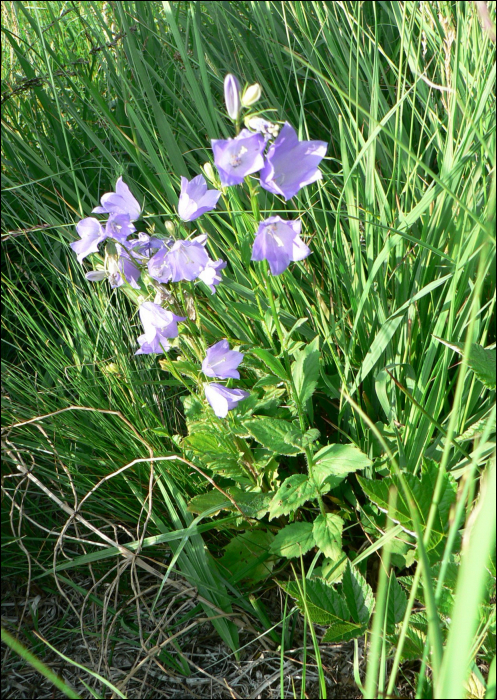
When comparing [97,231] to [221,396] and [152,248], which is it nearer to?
[152,248]

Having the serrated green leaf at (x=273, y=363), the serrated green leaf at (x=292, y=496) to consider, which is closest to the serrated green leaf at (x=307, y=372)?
the serrated green leaf at (x=273, y=363)

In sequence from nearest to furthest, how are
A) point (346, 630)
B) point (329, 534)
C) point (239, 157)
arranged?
point (239, 157), point (346, 630), point (329, 534)

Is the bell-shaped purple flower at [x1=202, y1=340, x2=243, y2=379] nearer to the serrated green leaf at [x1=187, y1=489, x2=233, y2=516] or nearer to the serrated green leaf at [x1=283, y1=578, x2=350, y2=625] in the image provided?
the serrated green leaf at [x1=187, y1=489, x2=233, y2=516]

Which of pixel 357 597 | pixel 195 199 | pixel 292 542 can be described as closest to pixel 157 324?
pixel 195 199

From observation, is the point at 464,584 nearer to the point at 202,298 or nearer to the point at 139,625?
the point at 139,625

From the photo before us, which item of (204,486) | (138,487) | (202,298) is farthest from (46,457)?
(202,298)

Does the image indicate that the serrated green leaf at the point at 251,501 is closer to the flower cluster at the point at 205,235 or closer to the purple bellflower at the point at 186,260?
the flower cluster at the point at 205,235
